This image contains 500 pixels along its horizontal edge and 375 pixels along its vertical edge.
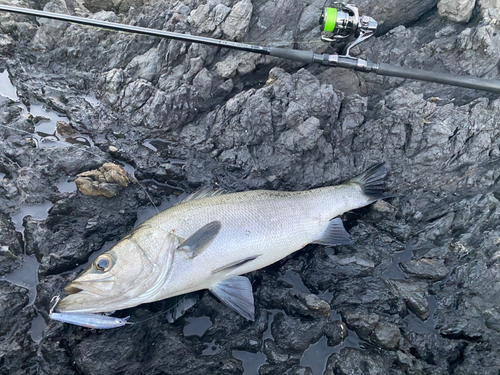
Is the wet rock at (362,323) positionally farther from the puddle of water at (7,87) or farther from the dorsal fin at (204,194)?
the puddle of water at (7,87)

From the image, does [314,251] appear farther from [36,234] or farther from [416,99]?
[36,234]

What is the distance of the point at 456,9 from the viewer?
171 inches

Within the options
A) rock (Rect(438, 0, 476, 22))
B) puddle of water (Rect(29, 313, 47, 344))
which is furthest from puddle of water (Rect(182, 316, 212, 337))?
rock (Rect(438, 0, 476, 22))

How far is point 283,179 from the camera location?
4238mm

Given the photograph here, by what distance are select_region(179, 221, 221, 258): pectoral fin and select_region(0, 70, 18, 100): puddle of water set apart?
3.78 metres

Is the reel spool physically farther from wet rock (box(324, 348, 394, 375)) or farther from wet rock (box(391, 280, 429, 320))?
wet rock (box(324, 348, 394, 375))

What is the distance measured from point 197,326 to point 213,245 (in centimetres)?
92

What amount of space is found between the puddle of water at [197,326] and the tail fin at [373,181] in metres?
2.46

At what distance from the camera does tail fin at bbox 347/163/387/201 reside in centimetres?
393

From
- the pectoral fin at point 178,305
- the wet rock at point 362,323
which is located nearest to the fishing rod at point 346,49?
the wet rock at point 362,323

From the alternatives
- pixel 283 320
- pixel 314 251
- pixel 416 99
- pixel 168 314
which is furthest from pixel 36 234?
pixel 416 99

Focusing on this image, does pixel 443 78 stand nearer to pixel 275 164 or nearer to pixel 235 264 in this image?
pixel 275 164

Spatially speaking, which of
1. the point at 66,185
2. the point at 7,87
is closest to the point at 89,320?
the point at 66,185

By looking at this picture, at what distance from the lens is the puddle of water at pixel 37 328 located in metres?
3.11
